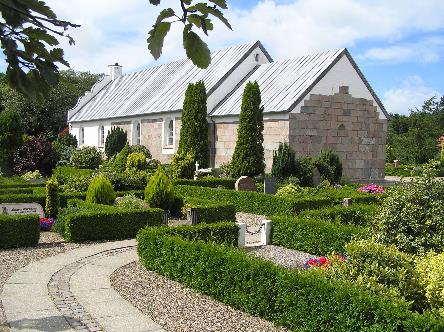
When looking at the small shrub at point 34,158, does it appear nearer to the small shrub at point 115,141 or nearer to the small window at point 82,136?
the small shrub at point 115,141

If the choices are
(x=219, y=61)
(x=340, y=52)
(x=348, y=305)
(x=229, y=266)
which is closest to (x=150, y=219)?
(x=229, y=266)

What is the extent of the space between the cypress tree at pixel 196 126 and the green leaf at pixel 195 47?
22698 millimetres

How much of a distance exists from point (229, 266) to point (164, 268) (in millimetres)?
1692

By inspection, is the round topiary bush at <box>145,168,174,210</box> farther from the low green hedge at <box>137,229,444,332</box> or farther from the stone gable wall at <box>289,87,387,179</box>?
the stone gable wall at <box>289,87,387,179</box>

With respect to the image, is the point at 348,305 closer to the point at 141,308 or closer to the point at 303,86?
Result: the point at 141,308

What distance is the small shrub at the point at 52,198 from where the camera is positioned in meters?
14.0

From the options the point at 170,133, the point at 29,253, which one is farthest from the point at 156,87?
the point at 29,253

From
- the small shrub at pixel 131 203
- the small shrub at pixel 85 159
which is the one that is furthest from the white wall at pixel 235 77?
the small shrub at pixel 131 203

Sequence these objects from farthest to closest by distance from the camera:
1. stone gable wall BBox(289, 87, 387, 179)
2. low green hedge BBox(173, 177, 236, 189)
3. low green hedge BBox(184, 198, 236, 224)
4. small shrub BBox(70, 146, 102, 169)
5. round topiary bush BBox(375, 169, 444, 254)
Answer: small shrub BBox(70, 146, 102, 169) < stone gable wall BBox(289, 87, 387, 179) < low green hedge BBox(173, 177, 236, 189) < low green hedge BBox(184, 198, 236, 224) < round topiary bush BBox(375, 169, 444, 254)

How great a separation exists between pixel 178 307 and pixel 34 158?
21.1m

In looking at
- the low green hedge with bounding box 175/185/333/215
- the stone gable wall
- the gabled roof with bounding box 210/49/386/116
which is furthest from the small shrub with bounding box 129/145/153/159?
the low green hedge with bounding box 175/185/333/215

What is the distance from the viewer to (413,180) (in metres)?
9.36

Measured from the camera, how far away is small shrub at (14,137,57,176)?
26156 mm

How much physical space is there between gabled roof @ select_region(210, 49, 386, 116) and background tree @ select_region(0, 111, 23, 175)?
31.5ft
